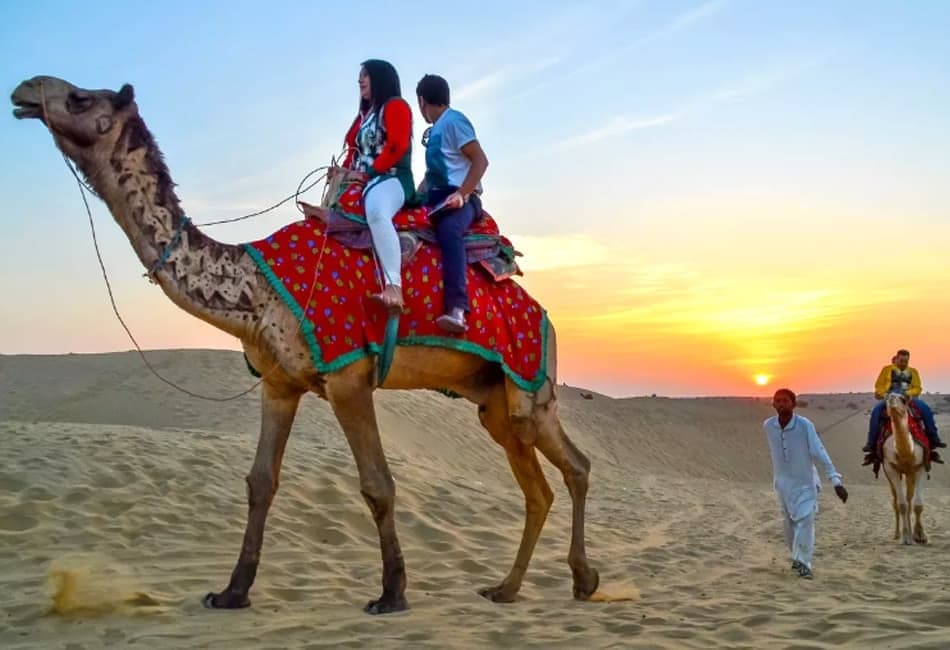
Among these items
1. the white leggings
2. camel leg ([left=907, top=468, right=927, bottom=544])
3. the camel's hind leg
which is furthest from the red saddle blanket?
camel leg ([left=907, top=468, right=927, bottom=544])

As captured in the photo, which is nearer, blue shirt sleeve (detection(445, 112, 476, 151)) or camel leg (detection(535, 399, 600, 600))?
blue shirt sleeve (detection(445, 112, 476, 151))

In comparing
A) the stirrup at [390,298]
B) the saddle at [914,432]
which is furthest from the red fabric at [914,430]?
the stirrup at [390,298]

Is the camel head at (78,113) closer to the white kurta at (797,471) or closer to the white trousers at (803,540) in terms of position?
the white kurta at (797,471)

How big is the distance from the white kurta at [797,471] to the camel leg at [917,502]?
12.4ft

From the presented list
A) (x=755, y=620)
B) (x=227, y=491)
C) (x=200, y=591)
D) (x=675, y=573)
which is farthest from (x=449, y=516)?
(x=755, y=620)

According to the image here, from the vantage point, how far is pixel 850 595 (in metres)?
7.17

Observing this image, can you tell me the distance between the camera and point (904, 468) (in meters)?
12.6

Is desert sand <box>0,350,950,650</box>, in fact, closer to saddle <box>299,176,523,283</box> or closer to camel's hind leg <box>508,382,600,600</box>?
camel's hind leg <box>508,382,600,600</box>

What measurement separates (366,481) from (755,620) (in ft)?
8.09

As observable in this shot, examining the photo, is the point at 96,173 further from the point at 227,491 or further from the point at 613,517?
the point at 613,517

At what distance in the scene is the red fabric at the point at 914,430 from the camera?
12805 millimetres

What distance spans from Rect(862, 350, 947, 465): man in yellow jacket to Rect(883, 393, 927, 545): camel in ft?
1.44

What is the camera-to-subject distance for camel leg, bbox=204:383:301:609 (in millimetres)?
6164

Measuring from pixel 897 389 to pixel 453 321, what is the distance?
9324 millimetres
